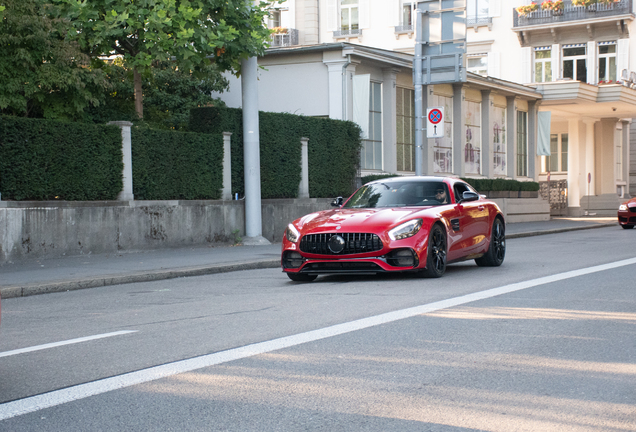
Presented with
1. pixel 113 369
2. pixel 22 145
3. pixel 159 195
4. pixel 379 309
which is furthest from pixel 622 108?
pixel 113 369

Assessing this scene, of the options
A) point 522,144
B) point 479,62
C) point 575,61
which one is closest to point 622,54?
point 575,61

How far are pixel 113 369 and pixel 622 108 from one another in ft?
122

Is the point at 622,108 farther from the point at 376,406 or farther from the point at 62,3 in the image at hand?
the point at 376,406

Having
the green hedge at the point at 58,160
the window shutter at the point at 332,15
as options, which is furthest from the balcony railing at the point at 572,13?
the green hedge at the point at 58,160

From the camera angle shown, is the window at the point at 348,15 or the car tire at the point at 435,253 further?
the window at the point at 348,15

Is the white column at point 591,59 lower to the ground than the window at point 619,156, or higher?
higher

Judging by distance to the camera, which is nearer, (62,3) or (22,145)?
(22,145)

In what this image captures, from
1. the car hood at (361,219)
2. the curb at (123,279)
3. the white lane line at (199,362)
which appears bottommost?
the curb at (123,279)

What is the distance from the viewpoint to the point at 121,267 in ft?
43.7

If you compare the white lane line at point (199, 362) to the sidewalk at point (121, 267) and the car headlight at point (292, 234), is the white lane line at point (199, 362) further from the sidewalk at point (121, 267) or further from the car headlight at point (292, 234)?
the sidewalk at point (121, 267)

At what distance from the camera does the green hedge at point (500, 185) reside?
30470mm

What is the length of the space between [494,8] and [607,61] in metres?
6.63

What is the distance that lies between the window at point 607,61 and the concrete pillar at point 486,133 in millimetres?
13233

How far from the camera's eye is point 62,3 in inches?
639
